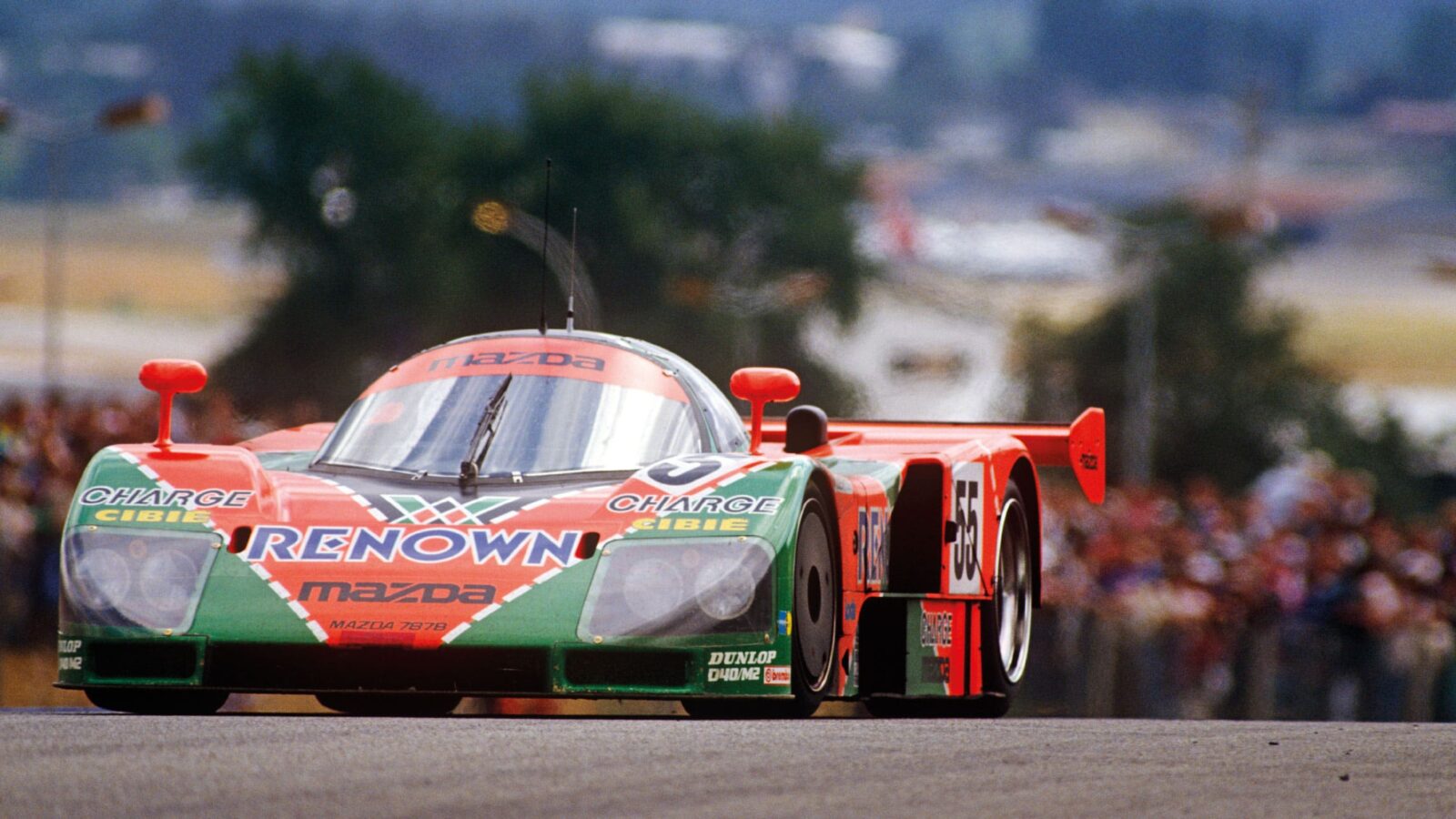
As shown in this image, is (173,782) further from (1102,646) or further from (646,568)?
(1102,646)

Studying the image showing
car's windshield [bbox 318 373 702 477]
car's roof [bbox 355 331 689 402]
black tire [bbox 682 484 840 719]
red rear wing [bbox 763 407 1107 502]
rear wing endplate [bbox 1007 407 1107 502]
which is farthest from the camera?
rear wing endplate [bbox 1007 407 1107 502]

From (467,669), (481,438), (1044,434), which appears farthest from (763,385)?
(1044,434)

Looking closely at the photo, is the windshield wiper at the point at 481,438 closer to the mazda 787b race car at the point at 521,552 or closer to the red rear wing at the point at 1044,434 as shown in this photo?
the mazda 787b race car at the point at 521,552

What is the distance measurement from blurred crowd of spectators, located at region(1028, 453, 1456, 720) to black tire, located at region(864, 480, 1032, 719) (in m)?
6.57

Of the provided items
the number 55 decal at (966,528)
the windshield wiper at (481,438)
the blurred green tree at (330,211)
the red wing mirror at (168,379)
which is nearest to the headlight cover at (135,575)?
the windshield wiper at (481,438)

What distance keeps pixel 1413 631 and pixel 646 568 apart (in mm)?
10303

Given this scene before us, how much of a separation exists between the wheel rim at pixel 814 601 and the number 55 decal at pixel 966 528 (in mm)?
1233

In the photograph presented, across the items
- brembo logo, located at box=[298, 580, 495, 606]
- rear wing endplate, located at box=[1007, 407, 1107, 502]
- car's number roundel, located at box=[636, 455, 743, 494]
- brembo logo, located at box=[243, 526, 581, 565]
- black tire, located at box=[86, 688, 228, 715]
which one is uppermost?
car's number roundel, located at box=[636, 455, 743, 494]

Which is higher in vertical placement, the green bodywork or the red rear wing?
the red rear wing

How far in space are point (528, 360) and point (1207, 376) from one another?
249ft

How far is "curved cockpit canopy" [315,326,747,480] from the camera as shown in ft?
29.3

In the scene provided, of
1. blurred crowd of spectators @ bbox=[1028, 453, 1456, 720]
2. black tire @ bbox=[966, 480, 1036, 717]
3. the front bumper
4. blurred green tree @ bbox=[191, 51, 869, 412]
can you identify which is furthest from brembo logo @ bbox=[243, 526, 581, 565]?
blurred green tree @ bbox=[191, 51, 869, 412]

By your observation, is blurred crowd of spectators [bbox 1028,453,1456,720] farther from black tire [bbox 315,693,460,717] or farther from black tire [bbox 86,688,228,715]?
black tire [bbox 86,688,228,715]

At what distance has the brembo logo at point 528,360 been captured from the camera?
9344 mm
